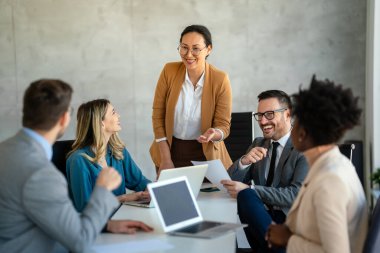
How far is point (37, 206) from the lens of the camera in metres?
1.68

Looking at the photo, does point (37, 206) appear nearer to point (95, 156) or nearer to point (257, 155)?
point (95, 156)

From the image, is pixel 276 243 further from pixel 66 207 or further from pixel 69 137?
pixel 69 137

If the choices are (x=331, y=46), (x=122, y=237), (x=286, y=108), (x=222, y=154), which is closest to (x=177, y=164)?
(x=222, y=154)

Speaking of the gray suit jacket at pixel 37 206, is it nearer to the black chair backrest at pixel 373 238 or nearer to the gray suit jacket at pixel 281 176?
the black chair backrest at pixel 373 238

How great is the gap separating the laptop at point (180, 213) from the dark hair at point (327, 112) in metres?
0.61

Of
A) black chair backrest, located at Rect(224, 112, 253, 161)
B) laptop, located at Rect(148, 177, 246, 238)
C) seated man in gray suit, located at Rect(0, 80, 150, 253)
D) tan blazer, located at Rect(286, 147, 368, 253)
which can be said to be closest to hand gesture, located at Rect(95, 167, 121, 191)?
seated man in gray suit, located at Rect(0, 80, 150, 253)

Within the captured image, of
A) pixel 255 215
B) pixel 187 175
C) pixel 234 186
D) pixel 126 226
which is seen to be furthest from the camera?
pixel 234 186

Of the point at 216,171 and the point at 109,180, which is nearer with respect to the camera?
the point at 109,180

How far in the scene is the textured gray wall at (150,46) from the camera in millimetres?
5672

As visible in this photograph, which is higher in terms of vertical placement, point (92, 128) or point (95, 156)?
point (92, 128)

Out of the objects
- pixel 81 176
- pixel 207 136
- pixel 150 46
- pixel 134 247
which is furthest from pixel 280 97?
pixel 150 46

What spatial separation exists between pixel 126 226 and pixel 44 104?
73 centimetres

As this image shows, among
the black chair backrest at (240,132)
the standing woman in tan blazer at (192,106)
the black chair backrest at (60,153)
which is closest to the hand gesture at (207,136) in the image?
the standing woman in tan blazer at (192,106)

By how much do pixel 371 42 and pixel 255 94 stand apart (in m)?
1.30
